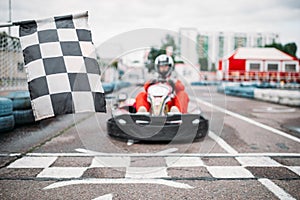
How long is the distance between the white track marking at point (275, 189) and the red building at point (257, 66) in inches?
962

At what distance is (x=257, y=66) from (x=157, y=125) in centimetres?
2513

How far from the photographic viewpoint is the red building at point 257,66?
27.2 meters

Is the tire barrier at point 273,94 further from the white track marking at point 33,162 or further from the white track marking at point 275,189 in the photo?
the white track marking at point 33,162

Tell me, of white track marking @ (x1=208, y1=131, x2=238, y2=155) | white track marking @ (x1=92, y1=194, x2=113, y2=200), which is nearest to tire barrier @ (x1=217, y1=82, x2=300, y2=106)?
white track marking @ (x1=208, y1=131, x2=238, y2=155)

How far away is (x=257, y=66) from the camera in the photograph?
27.5 metres

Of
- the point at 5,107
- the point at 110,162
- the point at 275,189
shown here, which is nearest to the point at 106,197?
the point at 110,162

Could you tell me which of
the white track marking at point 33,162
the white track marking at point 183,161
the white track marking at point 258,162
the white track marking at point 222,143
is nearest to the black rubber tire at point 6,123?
the white track marking at point 33,162

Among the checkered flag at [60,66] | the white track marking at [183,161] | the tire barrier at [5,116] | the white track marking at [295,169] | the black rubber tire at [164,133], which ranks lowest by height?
the white track marking at [295,169]

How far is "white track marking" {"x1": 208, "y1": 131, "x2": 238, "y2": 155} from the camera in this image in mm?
4145

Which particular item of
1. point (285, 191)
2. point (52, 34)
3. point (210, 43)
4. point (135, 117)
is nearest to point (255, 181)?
A: point (285, 191)

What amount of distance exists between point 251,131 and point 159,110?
6.48 feet

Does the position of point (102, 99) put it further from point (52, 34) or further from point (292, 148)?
point (292, 148)

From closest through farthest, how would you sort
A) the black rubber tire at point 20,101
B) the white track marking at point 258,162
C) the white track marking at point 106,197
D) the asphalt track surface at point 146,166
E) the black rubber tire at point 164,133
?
1. the white track marking at point 106,197
2. the asphalt track surface at point 146,166
3. the white track marking at point 258,162
4. the black rubber tire at point 164,133
5. the black rubber tire at point 20,101

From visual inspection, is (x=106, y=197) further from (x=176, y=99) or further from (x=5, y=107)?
(x=5, y=107)
